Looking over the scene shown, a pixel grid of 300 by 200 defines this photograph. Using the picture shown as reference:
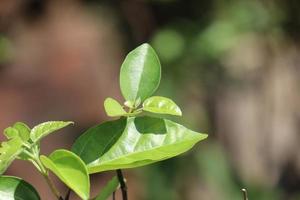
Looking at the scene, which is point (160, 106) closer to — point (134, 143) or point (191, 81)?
point (134, 143)

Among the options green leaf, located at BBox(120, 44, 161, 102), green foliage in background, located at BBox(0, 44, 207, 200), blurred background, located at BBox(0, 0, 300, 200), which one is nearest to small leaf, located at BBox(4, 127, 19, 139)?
green foliage in background, located at BBox(0, 44, 207, 200)

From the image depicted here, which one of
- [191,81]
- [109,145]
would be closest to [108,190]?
[109,145]

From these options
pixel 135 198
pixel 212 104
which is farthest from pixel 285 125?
pixel 135 198

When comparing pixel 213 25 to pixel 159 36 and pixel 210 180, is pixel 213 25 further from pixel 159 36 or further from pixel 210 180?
pixel 210 180

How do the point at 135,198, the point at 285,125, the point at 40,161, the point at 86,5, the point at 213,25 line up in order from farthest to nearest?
the point at 86,5, the point at 285,125, the point at 213,25, the point at 135,198, the point at 40,161

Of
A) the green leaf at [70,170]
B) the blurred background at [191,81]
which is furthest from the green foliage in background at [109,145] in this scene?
the blurred background at [191,81]
